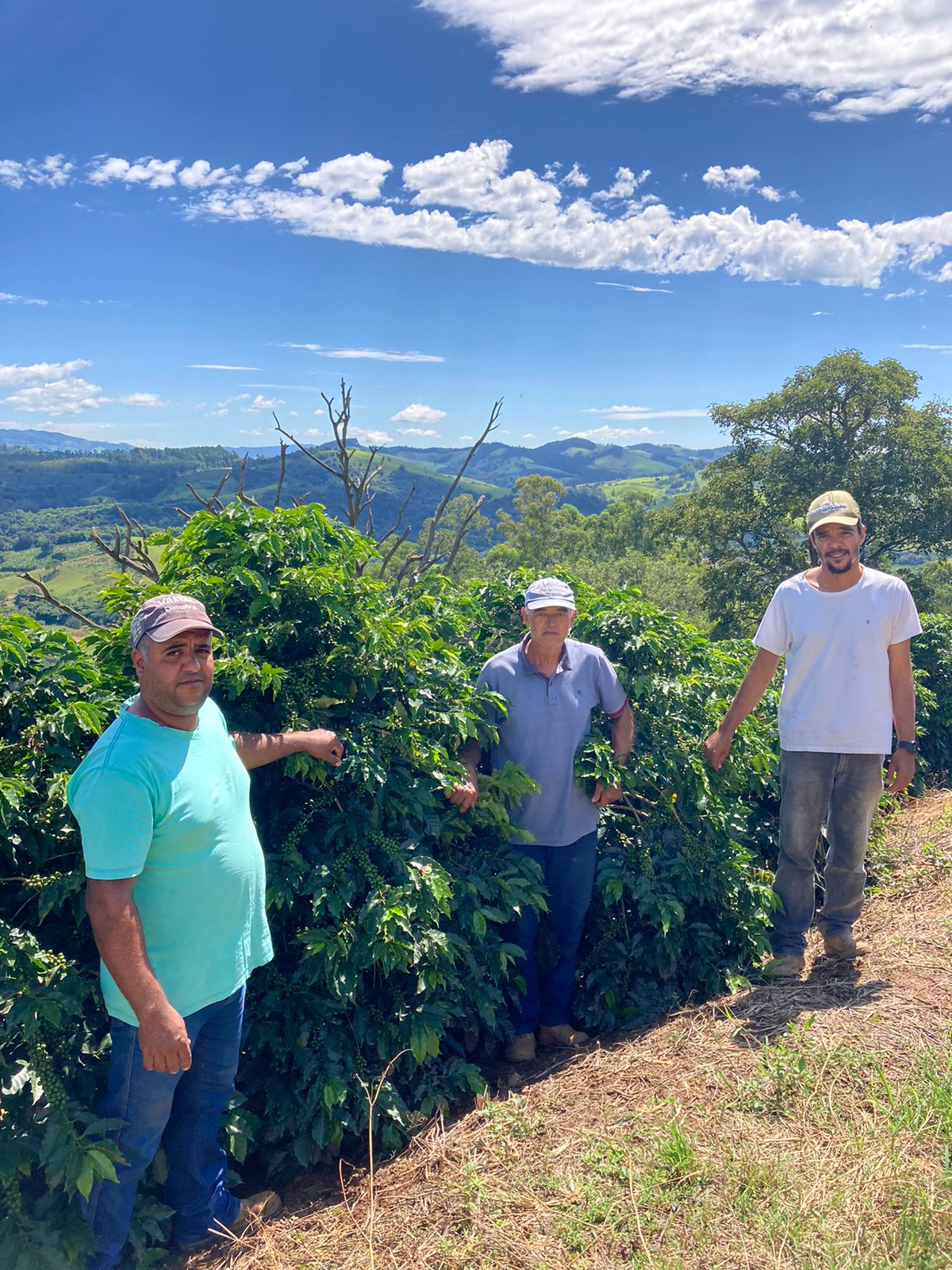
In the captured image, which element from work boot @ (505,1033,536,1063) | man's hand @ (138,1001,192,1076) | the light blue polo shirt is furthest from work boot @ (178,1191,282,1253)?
the light blue polo shirt

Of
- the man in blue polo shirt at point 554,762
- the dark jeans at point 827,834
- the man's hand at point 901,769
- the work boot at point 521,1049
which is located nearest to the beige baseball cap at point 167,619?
the man in blue polo shirt at point 554,762

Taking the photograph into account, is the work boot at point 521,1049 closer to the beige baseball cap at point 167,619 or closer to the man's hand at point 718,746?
the man's hand at point 718,746

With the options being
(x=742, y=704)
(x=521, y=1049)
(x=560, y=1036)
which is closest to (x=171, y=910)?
(x=521, y=1049)

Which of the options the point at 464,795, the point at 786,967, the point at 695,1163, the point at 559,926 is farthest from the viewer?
the point at 786,967

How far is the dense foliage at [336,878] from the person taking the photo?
2.80m

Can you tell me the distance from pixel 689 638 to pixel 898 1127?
2814mm

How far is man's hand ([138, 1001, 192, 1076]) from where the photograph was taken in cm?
246

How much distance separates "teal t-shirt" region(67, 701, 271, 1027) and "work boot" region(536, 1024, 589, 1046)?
6.29 feet

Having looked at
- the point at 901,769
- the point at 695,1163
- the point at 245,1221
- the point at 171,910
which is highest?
the point at 901,769

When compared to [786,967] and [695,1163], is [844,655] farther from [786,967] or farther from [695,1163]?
[695,1163]

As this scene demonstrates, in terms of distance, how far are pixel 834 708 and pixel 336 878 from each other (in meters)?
2.53

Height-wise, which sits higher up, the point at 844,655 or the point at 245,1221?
the point at 844,655

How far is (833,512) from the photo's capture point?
4.02 m

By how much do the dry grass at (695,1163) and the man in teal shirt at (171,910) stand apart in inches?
17.2
